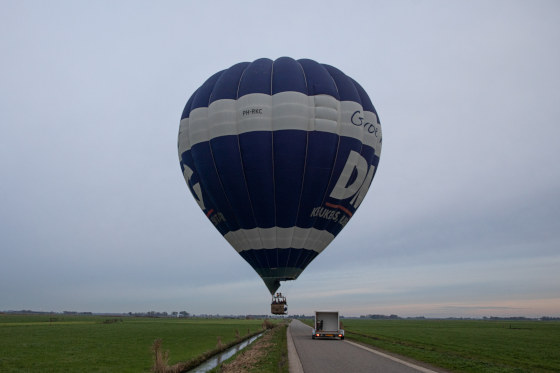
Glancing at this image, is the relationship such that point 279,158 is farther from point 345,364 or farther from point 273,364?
point 345,364

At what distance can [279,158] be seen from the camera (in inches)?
1050

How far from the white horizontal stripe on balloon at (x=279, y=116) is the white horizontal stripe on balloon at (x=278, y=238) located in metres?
6.70

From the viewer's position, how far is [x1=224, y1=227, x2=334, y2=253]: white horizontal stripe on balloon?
90.2ft

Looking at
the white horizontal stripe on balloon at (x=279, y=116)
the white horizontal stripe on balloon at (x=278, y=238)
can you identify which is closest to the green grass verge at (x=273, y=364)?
the white horizontal stripe on balloon at (x=278, y=238)

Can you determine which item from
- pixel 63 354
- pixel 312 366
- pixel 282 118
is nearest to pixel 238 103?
pixel 282 118

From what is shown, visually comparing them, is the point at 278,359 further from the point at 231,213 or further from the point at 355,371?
the point at 231,213

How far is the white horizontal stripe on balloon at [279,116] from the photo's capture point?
88.2ft

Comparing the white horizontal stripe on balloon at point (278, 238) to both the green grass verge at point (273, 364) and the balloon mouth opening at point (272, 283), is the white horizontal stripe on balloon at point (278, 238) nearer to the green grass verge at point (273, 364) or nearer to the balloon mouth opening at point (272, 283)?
→ the balloon mouth opening at point (272, 283)

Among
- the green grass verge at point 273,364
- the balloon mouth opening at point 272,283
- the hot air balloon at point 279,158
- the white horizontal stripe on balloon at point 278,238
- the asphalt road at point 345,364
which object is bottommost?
the green grass verge at point 273,364

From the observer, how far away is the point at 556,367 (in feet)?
67.6

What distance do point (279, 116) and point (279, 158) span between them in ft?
9.01

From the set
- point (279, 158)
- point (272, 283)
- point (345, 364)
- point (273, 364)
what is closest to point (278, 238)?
point (272, 283)

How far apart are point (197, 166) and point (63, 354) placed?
51.8ft

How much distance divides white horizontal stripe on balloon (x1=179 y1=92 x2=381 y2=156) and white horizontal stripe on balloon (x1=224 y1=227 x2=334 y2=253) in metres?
6.70
